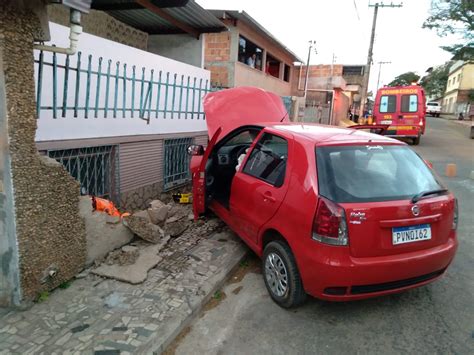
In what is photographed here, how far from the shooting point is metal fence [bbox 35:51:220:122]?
13.4ft

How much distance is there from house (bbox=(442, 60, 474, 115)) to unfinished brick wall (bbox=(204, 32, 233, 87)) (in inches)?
1552

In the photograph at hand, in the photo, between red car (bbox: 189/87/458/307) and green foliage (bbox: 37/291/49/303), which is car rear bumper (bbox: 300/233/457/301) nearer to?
red car (bbox: 189/87/458/307)

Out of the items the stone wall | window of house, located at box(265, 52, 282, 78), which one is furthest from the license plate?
window of house, located at box(265, 52, 282, 78)

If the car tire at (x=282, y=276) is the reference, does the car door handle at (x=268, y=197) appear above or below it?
above

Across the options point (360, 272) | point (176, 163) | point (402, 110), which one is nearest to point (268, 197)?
point (360, 272)

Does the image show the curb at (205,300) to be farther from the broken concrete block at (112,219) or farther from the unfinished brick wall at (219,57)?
the unfinished brick wall at (219,57)

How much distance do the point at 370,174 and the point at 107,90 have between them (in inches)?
137

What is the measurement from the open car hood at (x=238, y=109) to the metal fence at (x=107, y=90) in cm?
107

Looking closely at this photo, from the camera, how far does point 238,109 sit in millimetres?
5277

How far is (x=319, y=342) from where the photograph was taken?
2.76 metres

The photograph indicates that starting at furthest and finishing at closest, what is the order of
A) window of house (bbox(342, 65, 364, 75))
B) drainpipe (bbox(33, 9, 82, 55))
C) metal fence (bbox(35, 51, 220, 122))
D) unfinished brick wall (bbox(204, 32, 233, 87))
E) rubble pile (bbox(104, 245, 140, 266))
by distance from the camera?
1. window of house (bbox(342, 65, 364, 75))
2. unfinished brick wall (bbox(204, 32, 233, 87))
3. metal fence (bbox(35, 51, 220, 122))
4. rubble pile (bbox(104, 245, 140, 266))
5. drainpipe (bbox(33, 9, 82, 55))

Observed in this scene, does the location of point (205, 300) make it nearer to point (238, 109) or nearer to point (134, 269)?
point (134, 269)

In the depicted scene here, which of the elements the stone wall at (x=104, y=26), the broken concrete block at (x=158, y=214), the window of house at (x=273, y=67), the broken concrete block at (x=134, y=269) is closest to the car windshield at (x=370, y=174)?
the broken concrete block at (x=134, y=269)

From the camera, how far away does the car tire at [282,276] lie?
3.00 metres
